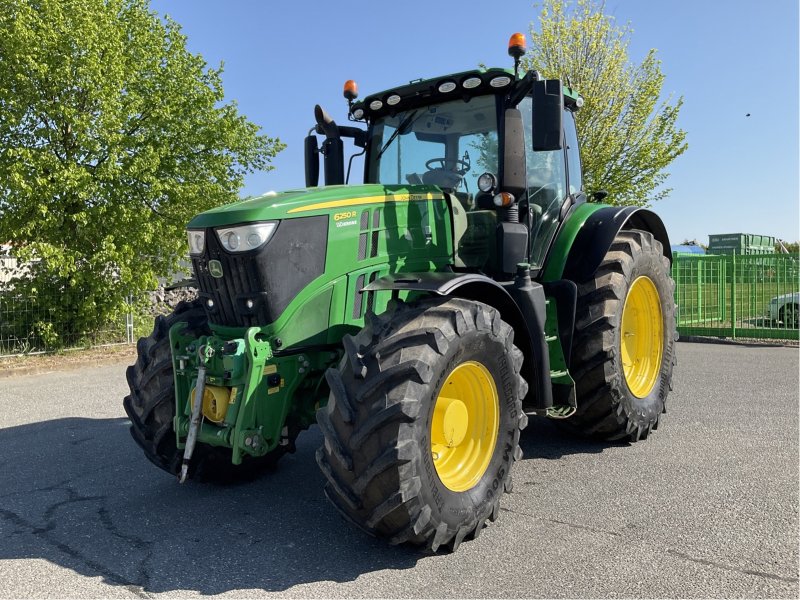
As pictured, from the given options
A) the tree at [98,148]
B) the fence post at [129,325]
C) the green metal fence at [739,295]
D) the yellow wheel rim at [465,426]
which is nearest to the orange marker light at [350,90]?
the yellow wheel rim at [465,426]

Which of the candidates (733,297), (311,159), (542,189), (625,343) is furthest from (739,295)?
(311,159)

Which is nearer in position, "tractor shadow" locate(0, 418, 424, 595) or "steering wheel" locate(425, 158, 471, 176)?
"tractor shadow" locate(0, 418, 424, 595)

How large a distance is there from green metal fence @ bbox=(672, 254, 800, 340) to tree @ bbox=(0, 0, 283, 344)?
31.6 feet

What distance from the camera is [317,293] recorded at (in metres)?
3.51

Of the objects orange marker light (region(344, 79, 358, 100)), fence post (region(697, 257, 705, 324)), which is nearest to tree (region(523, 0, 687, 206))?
fence post (region(697, 257, 705, 324))

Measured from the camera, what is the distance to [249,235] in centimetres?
332

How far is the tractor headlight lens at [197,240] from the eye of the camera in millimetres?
3527

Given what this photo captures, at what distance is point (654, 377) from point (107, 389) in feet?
20.9

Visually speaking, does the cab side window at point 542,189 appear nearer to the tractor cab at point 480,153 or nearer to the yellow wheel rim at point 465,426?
the tractor cab at point 480,153

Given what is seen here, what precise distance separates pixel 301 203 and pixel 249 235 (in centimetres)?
33

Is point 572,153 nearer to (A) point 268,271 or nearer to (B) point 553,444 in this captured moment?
(B) point 553,444

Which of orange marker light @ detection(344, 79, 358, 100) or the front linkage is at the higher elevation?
orange marker light @ detection(344, 79, 358, 100)

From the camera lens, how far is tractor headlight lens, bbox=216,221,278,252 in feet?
10.9

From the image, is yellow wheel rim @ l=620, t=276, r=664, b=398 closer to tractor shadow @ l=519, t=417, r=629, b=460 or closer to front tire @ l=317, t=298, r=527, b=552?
tractor shadow @ l=519, t=417, r=629, b=460
